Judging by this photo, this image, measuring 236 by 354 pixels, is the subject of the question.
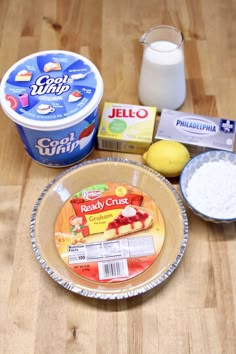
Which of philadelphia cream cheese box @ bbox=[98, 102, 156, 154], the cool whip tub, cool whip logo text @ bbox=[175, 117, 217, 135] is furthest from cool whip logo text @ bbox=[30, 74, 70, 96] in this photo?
cool whip logo text @ bbox=[175, 117, 217, 135]

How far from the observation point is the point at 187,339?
63 centimetres

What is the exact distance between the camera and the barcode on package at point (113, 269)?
0.66 m

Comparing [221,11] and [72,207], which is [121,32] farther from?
[72,207]

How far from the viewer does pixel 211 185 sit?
0.72 meters

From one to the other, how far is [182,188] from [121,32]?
502 mm

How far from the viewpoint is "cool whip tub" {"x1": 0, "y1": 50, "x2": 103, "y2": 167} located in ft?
2.33

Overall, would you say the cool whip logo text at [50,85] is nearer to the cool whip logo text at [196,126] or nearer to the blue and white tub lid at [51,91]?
the blue and white tub lid at [51,91]

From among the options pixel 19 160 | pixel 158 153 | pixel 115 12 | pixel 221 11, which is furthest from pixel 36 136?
pixel 221 11

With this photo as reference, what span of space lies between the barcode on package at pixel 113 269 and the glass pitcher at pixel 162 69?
35 cm

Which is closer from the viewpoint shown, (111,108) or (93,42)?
(111,108)

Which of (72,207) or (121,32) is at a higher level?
(121,32)

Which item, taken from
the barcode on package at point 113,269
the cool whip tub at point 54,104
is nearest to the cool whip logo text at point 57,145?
the cool whip tub at point 54,104

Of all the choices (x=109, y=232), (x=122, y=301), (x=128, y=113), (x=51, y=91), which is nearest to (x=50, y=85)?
(x=51, y=91)

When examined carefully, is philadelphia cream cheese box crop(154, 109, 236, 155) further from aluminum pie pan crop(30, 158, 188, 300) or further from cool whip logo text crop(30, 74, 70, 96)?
cool whip logo text crop(30, 74, 70, 96)
